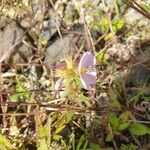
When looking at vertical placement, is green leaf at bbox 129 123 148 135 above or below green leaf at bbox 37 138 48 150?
above

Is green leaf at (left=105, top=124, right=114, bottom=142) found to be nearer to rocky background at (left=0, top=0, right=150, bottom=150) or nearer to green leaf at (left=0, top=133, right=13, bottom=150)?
rocky background at (left=0, top=0, right=150, bottom=150)

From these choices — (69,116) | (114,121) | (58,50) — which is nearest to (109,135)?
(114,121)

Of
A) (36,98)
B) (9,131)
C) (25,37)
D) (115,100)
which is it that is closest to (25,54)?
(25,37)

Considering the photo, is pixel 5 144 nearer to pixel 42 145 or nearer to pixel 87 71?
pixel 42 145

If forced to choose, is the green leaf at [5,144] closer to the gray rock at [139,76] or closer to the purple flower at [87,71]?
the purple flower at [87,71]

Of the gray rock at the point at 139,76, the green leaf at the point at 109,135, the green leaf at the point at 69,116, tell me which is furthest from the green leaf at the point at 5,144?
the gray rock at the point at 139,76

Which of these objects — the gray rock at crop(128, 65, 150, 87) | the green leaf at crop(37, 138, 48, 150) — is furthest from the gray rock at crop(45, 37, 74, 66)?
the green leaf at crop(37, 138, 48, 150)

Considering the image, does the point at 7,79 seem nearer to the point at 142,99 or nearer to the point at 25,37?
the point at 25,37
